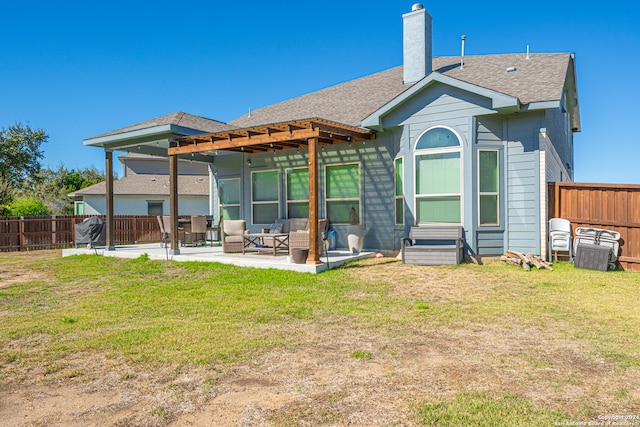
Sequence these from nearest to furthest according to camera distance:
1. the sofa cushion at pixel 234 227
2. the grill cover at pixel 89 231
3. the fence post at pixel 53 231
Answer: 1. the sofa cushion at pixel 234 227
2. the grill cover at pixel 89 231
3. the fence post at pixel 53 231

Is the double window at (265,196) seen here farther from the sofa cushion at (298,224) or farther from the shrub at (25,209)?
the shrub at (25,209)

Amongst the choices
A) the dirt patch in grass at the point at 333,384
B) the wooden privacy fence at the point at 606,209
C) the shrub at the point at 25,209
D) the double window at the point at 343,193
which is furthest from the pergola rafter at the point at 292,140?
the shrub at the point at 25,209

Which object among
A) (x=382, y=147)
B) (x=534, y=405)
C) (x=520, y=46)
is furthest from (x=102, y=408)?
(x=520, y=46)

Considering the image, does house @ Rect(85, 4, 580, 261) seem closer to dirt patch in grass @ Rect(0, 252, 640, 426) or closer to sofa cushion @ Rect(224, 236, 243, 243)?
sofa cushion @ Rect(224, 236, 243, 243)

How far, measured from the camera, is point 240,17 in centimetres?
1725

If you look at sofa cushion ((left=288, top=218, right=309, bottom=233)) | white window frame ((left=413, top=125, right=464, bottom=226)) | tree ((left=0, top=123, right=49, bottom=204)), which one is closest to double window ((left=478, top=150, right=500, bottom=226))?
white window frame ((left=413, top=125, right=464, bottom=226))

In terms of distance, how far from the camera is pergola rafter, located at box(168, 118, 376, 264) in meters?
8.30

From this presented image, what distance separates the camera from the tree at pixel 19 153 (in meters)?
30.9

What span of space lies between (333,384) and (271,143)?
308 inches

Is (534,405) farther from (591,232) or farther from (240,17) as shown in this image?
(240,17)

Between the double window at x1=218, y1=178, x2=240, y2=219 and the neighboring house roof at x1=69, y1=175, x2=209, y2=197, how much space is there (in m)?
10.7

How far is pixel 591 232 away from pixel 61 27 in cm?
2001

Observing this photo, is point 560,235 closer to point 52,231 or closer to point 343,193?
point 343,193

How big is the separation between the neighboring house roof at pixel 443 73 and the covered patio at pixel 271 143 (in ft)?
3.44
